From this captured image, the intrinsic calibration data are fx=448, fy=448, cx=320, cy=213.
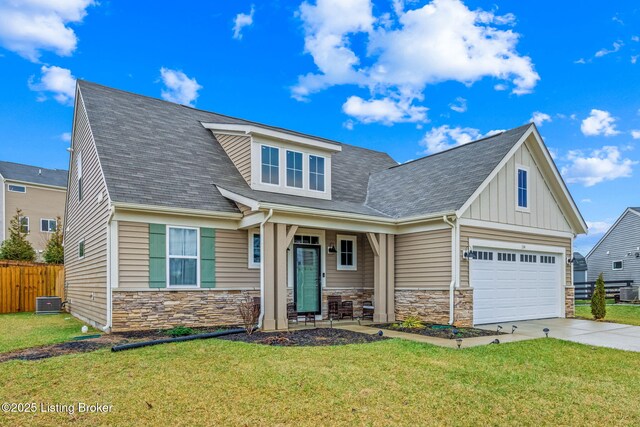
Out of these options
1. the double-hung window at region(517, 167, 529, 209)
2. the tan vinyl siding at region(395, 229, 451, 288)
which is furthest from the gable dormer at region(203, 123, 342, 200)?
the double-hung window at region(517, 167, 529, 209)

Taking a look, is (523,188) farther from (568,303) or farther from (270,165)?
(270,165)

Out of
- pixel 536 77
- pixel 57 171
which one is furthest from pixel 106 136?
pixel 57 171

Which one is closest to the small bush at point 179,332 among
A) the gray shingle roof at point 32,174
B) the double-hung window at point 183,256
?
the double-hung window at point 183,256

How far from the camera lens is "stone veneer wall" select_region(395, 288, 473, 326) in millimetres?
11602

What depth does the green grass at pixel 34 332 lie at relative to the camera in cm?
874

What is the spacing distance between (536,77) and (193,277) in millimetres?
16364

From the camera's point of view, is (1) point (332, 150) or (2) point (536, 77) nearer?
(1) point (332, 150)

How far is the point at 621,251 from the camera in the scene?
97.1ft

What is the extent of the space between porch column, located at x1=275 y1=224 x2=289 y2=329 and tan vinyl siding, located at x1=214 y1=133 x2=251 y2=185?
9.31 ft

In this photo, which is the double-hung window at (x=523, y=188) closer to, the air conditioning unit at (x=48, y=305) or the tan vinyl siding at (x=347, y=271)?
the tan vinyl siding at (x=347, y=271)

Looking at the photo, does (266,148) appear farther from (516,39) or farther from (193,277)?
(516,39)

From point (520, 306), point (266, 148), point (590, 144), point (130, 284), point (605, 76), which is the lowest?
point (520, 306)

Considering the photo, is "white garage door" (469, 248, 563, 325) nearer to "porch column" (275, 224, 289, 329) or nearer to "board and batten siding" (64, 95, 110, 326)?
"porch column" (275, 224, 289, 329)

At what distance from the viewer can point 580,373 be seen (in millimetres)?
6711
